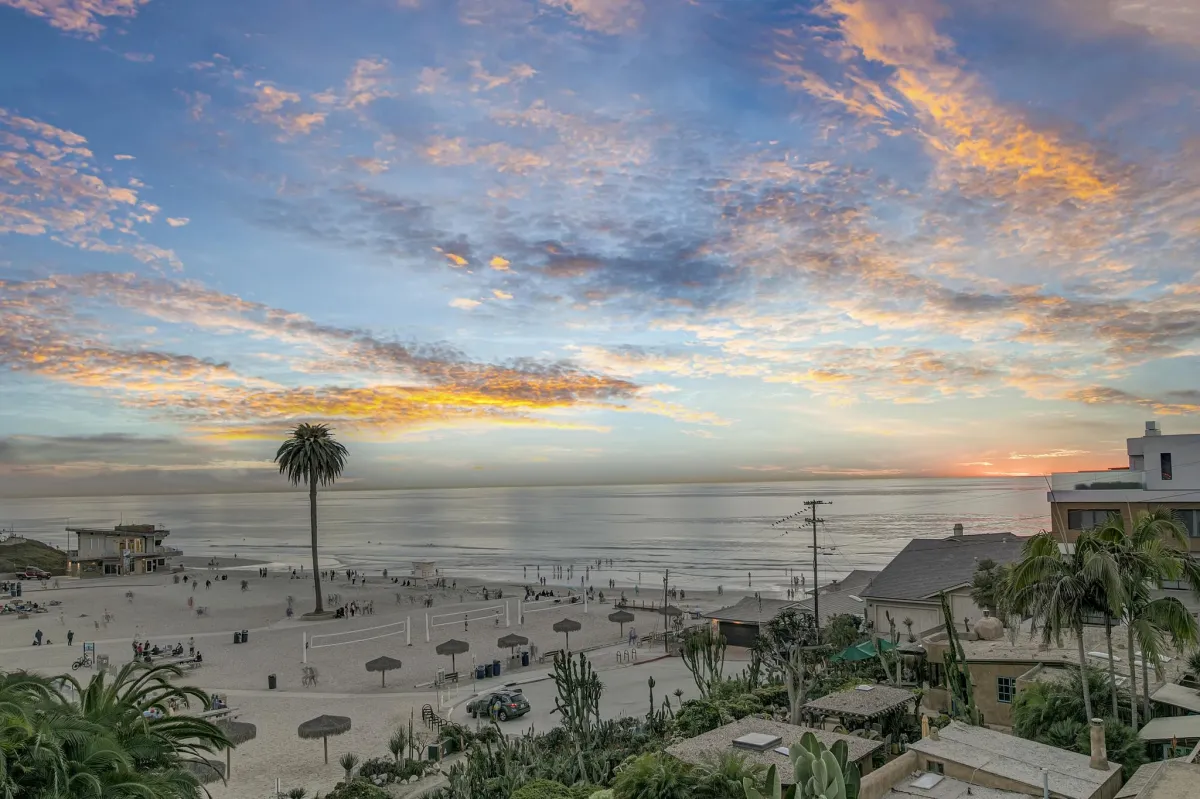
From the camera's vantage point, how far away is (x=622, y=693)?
30.4 meters

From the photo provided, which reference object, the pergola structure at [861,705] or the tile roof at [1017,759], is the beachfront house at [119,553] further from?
the tile roof at [1017,759]

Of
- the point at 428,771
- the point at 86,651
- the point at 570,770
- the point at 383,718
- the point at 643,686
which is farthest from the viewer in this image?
the point at 86,651

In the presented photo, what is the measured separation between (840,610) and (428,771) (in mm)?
26946

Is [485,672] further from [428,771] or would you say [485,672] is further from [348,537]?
[348,537]

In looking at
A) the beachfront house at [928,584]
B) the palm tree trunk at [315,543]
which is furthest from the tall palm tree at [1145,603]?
the palm tree trunk at [315,543]

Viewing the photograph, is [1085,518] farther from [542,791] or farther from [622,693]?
[542,791]

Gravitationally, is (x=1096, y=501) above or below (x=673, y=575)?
above

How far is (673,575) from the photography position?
8375 cm

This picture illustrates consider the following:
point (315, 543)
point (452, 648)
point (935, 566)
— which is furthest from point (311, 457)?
point (935, 566)

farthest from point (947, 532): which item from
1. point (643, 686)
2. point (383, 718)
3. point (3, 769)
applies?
point (3, 769)

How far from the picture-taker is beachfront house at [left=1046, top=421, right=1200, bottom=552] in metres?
30.4

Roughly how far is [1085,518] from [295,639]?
40648 millimetres

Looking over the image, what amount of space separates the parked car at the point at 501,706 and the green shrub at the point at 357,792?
7.70m

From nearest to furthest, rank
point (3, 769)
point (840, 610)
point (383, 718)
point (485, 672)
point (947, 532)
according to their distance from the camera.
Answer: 1. point (3, 769)
2. point (383, 718)
3. point (485, 672)
4. point (840, 610)
5. point (947, 532)
